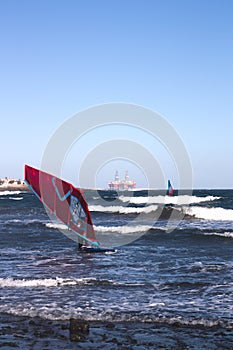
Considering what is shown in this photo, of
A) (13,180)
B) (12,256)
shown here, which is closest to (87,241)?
(12,256)

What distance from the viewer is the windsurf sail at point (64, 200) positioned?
18330 millimetres

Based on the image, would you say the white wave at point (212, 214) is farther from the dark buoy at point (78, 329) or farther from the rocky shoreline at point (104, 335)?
the dark buoy at point (78, 329)

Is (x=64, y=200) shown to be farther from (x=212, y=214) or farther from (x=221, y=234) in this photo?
(x=212, y=214)

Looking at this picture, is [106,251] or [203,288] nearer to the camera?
[203,288]

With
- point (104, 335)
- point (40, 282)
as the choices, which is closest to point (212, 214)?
point (40, 282)

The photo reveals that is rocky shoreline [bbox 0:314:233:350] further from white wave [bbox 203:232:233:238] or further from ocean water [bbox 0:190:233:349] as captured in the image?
white wave [bbox 203:232:233:238]

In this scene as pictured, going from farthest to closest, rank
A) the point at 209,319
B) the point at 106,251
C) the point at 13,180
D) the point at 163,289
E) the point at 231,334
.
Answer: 1. the point at 13,180
2. the point at 106,251
3. the point at 163,289
4. the point at 209,319
5. the point at 231,334

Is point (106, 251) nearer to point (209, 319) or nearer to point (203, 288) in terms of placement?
point (203, 288)

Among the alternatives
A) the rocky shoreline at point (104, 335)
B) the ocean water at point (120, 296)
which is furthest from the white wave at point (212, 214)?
the rocky shoreline at point (104, 335)

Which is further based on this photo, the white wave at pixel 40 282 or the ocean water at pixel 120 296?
the white wave at pixel 40 282

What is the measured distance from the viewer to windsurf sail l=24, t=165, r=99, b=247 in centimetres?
1833

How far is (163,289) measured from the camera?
1215cm

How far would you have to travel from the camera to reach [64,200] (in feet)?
64.9

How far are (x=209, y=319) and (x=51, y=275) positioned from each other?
6587 millimetres
